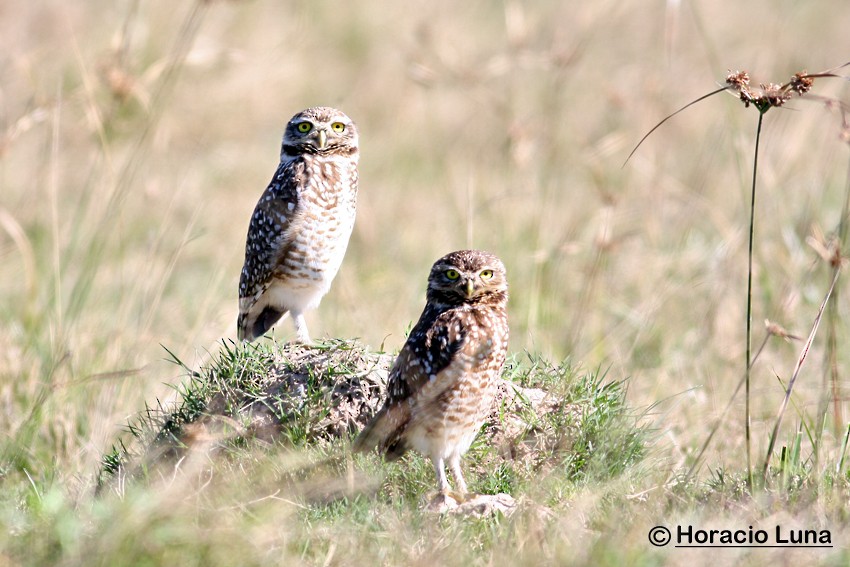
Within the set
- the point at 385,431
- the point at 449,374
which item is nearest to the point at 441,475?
the point at 385,431

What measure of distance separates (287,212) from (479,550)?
7.74 feet

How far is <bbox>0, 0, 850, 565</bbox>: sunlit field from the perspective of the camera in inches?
164

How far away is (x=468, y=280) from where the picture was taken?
468 centimetres

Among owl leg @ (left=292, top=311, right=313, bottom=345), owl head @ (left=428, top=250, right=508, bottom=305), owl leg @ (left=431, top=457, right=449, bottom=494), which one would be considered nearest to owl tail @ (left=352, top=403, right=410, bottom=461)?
owl leg @ (left=431, top=457, right=449, bottom=494)

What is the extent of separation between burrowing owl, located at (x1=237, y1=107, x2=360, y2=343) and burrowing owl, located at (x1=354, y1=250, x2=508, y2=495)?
118cm

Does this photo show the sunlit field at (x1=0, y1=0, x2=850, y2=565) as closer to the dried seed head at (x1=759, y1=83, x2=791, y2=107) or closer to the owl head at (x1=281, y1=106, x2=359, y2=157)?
the dried seed head at (x1=759, y1=83, x2=791, y2=107)

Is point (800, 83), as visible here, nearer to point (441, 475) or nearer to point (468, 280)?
point (468, 280)

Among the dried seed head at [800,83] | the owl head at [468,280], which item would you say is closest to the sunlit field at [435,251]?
the dried seed head at [800,83]

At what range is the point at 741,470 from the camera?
4965mm

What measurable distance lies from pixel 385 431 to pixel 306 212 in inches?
62.1

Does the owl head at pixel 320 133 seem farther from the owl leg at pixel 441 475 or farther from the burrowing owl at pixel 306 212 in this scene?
the owl leg at pixel 441 475

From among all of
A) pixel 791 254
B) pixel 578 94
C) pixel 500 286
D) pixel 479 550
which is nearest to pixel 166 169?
pixel 578 94

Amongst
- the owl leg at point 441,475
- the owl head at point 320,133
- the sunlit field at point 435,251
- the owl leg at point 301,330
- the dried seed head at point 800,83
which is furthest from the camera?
the owl head at point 320,133

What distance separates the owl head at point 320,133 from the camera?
19.1 ft
